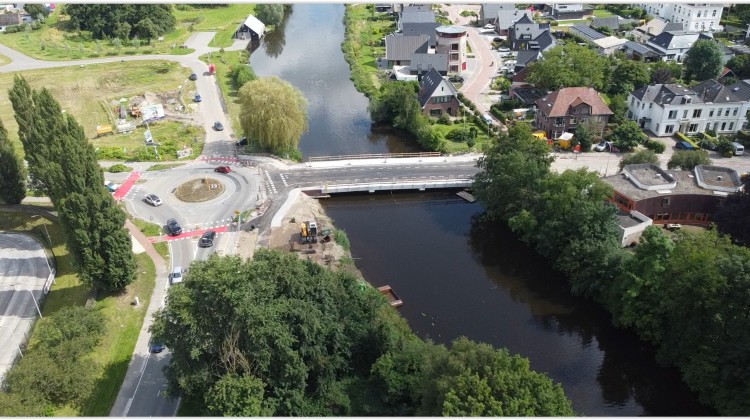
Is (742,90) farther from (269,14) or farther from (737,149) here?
(269,14)

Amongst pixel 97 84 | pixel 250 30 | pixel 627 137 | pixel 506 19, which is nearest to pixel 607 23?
pixel 506 19

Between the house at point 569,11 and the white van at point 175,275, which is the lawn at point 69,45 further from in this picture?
the house at point 569,11

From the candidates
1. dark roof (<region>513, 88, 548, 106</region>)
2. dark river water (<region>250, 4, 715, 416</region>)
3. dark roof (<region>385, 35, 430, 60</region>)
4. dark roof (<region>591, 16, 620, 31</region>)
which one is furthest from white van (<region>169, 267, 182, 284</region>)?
dark roof (<region>591, 16, 620, 31</region>)

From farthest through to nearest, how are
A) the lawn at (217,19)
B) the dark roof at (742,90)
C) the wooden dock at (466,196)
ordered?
the lawn at (217,19), the dark roof at (742,90), the wooden dock at (466,196)

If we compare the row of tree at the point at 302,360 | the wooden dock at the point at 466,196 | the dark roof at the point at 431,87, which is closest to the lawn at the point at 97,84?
the dark roof at the point at 431,87

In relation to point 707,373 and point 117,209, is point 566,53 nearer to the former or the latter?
point 707,373

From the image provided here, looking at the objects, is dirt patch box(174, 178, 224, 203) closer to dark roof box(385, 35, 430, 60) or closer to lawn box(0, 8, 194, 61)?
dark roof box(385, 35, 430, 60)
